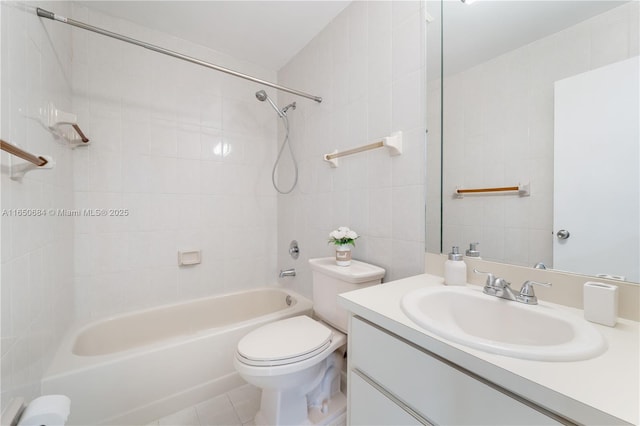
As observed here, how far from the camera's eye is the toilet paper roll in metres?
0.70

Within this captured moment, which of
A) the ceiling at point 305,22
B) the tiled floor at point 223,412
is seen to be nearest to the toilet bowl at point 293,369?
the tiled floor at point 223,412

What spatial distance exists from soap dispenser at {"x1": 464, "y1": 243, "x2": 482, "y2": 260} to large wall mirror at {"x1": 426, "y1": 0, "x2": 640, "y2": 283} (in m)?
0.02

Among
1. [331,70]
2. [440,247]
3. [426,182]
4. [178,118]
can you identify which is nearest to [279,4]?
[331,70]

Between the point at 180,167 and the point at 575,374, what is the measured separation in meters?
2.16

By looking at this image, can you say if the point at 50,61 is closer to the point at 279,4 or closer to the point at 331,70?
the point at 279,4

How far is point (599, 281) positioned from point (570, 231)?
0.51 feet

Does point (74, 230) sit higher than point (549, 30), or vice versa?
point (549, 30)

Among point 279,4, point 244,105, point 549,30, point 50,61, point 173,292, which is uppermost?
point 279,4

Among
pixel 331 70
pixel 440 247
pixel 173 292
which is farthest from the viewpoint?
pixel 173 292

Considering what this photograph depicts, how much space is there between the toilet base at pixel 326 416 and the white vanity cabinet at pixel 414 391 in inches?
18.6

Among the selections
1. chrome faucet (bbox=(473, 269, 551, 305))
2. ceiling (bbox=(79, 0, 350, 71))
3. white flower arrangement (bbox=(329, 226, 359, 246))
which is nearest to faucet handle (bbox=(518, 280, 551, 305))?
chrome faucet (bbox=(473, 269, 551, 305))

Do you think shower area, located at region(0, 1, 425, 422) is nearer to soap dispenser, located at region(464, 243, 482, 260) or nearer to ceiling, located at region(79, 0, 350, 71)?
ceiling, located at region(79, 0, 350, 71)

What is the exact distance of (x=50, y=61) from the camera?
1.23 meters

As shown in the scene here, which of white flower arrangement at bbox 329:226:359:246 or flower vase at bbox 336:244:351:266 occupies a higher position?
white flower arrangement at bbox 329:226:359:246
